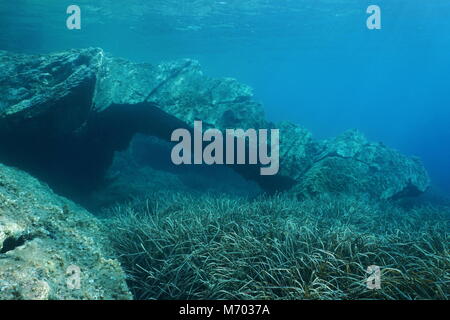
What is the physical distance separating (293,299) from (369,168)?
29.0 ft

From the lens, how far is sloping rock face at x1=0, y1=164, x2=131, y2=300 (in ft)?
10.7

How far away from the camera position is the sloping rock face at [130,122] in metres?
7.08

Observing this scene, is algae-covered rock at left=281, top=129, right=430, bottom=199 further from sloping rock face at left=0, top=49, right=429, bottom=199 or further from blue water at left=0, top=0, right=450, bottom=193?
blue water at left=0, top=0, right=450, bottom=193

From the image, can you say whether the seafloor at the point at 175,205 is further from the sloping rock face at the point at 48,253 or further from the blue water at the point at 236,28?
the blue water at the point at 236,28

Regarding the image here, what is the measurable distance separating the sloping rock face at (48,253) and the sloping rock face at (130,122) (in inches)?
76.0

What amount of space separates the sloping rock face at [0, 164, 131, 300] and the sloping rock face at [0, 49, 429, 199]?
6.34 ft

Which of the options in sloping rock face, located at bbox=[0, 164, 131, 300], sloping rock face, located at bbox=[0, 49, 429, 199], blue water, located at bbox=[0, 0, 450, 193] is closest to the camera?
sloping rock face, located at bbox=[0, 164, 131, 300]

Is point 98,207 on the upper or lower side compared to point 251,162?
lower

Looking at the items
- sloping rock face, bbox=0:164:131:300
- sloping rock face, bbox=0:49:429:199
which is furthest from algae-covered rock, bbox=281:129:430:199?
sloping rock face, bbox=0:164:131:300

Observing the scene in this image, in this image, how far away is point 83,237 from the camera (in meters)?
4.90

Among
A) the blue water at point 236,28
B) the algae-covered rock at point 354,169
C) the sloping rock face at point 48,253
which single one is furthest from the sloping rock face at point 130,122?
the blue water at point 236,28

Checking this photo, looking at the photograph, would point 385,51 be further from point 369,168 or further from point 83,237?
point 83,237

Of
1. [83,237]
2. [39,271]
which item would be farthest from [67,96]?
[39,271]

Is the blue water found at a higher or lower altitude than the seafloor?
higher
